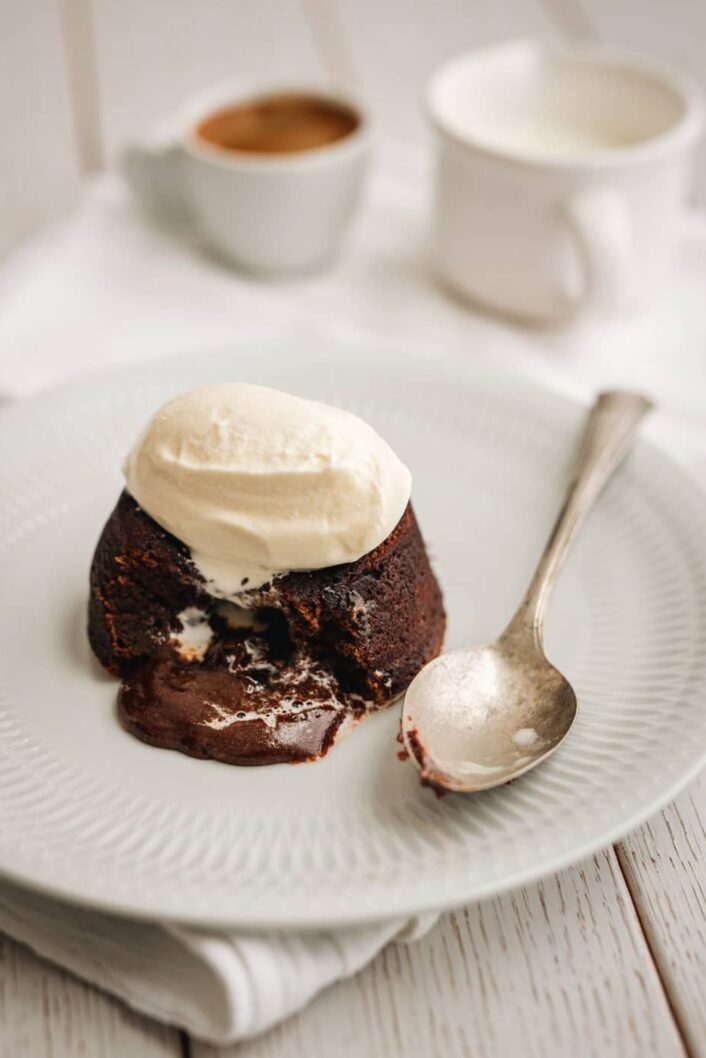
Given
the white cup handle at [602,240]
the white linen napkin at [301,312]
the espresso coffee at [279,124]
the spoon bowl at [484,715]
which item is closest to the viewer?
the spoon bowl at [484,715]

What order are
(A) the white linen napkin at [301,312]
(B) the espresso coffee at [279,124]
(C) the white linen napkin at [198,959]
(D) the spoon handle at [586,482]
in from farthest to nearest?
1. (B) the espresso coffee at [279,124]
2. (A) the white linen napkin at [301,312]
3. (D) the spoon handle at [586,482]
4. (C) the white linen napkin at [198,959]

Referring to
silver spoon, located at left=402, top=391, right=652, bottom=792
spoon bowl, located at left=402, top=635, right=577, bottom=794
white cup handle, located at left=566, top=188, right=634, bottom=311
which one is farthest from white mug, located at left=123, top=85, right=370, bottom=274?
spoon bowl, located at left=402, top=635, right=577, bottom=794

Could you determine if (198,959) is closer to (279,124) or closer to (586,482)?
(586,482)

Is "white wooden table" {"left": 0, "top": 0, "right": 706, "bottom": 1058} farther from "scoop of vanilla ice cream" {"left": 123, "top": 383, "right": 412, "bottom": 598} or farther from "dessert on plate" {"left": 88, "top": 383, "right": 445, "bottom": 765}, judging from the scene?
"scoop of vanilla ice cream" {"left": 123, "top": 383, "right": 412, "bottom": 598}

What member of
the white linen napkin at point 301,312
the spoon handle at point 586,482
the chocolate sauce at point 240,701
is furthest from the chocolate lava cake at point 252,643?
the white linen napkin at point 301,312

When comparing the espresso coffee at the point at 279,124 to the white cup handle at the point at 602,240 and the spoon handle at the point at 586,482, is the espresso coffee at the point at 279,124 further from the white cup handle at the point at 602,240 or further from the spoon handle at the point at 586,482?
the spoon handle at the point at 586,482

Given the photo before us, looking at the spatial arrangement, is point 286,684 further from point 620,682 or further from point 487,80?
point 487,80
